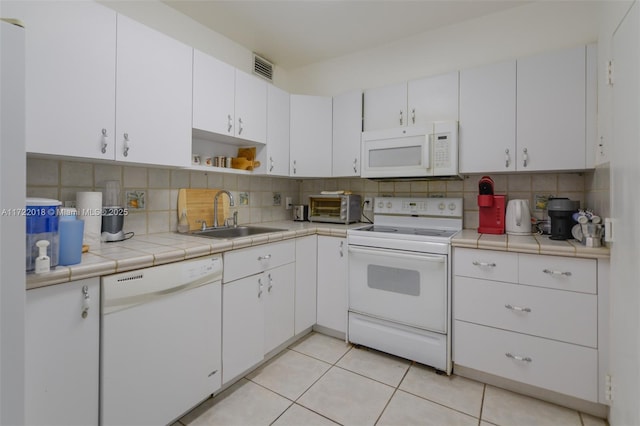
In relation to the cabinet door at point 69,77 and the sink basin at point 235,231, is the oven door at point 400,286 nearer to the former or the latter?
the sink basin at point 235,231

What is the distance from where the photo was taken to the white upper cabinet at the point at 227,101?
1.87 meters

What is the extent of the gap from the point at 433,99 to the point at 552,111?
2.39 feet

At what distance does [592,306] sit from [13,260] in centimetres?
238

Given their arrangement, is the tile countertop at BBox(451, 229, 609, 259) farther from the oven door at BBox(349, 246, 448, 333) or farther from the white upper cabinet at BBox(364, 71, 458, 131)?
the white upper cabinet at BBox(364, 71, 458, 131)

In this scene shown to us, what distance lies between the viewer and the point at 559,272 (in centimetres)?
159

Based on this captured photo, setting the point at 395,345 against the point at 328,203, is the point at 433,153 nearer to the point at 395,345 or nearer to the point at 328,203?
the point at 328,203

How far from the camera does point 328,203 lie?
9.05 ft

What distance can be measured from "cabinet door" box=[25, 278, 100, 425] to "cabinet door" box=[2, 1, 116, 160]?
0.62 meters

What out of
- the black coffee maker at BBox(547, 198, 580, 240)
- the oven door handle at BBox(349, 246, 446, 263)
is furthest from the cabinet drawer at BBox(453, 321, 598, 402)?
the black coffee maker at BBox(547, 198, 580, 240)

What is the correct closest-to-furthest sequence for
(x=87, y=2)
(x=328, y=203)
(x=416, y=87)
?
(x=87, y=2) < (x=416, y=87) < (x=328, y=203)

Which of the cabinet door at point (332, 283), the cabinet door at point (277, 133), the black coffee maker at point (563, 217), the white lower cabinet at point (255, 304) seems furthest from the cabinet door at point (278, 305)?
the black coffee maker at point (563, 217)

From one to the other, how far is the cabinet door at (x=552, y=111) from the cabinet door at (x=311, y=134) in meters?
1.42

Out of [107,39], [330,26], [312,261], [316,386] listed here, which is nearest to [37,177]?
[107,39]

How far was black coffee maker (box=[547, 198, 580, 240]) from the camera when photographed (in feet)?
5.78
